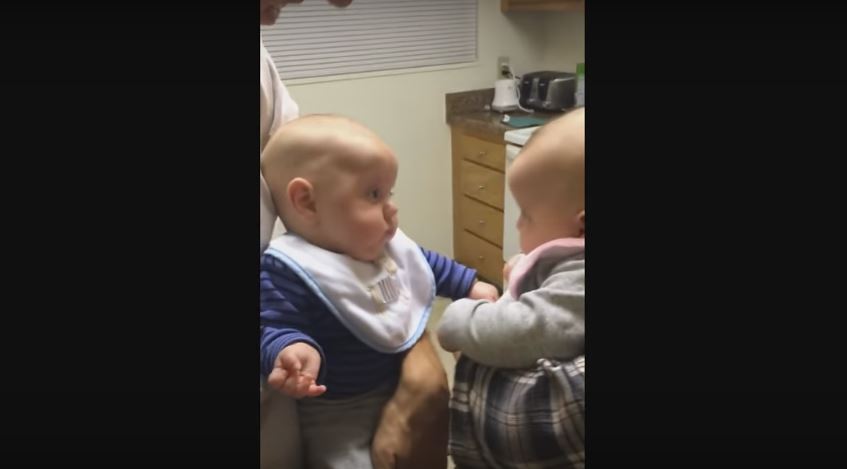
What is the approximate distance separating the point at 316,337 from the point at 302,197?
0.11 metres

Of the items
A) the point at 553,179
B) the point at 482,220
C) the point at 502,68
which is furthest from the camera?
the point at 502,68

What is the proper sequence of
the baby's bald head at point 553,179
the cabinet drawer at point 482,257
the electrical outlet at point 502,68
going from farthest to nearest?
the electrical outlet at point 502,68 < the cabinet drawer at point 482,257 < the baby's bald head at point 553,179

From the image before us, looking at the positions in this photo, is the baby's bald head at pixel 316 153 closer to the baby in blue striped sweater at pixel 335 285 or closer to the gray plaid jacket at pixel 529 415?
the baby in blue striped sweater at pixel 335 285

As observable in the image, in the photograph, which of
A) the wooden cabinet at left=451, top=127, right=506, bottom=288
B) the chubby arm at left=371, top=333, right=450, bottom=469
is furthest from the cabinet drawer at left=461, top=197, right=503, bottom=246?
the chubby arm at left=371, top=333, right=450, bottom=469

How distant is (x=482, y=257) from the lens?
0.59 m

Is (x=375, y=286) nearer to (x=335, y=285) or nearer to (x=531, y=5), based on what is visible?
(x=335, y=285)

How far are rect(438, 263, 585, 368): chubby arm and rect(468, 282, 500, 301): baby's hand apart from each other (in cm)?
7

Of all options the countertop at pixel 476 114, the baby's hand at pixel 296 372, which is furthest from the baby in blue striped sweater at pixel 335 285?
the countertop at pixel 476 114

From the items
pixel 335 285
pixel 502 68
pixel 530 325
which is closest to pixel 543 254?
pixel 530 325

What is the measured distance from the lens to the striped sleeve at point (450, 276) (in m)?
0.59

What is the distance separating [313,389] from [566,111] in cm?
26

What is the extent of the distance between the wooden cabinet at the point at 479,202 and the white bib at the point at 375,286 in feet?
0.15

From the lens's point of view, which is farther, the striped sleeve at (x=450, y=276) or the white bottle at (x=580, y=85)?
the striped sleeve at (x=450, y=276)
